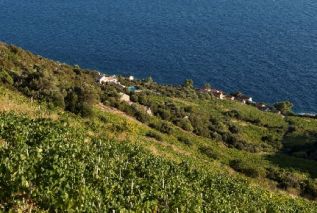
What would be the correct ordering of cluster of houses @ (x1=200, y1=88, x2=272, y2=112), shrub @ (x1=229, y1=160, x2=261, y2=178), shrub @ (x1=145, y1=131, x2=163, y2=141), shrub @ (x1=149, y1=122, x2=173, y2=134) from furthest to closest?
cluster of houses @ (x1=200, y1=88, x2=272, y2=112), shrub @ (x1=149, y1=122, x2=173, y2=134), shrub @ (x1=145, y1=131, x2=163, y2=141), shrub @ (x1=229, y1=160, x2=261, y2=178)

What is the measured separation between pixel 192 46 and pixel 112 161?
154434 millimetres

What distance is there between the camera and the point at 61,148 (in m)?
23.8


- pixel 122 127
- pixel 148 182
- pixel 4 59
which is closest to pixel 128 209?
pixel 148 182

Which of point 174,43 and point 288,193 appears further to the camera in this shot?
point 174,43

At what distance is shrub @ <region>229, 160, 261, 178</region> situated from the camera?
4384 cm

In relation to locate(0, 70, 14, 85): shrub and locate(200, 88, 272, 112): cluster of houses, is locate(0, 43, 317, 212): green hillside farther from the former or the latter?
locate(200, 88, 272, 112): cluster of houses

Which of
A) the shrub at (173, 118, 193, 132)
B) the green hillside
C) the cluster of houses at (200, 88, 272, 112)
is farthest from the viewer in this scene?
the cluster of houses at (200, 88, 272, 112)

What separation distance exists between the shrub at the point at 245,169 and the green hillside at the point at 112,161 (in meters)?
0.09

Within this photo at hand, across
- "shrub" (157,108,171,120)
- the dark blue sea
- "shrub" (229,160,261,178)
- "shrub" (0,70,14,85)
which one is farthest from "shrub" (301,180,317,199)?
the dark blue sea

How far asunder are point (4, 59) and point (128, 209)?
3733 centimetres

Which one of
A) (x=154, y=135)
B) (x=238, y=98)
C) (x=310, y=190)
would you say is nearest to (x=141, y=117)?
(x=154, y=135)

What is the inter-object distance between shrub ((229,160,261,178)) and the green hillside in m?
0.09

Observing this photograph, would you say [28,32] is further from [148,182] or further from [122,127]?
[148,182]

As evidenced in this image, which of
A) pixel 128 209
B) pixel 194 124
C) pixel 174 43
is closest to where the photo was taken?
pixel 128 209
